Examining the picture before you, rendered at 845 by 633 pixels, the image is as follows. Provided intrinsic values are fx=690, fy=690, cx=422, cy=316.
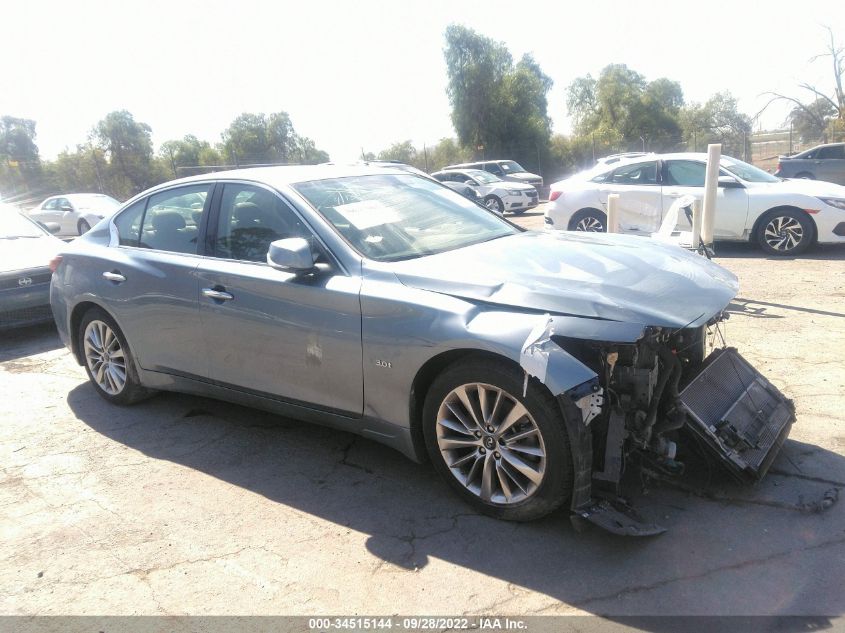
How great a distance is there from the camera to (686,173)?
10445 millimetres

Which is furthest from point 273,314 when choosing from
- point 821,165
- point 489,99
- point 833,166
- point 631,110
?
point 631,110

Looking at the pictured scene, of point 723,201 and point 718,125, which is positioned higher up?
point 718,125

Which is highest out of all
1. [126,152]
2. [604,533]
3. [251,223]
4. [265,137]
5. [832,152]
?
[265,137]

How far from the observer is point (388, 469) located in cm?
407

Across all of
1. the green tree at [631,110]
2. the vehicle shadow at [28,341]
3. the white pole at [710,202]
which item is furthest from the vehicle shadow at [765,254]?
the green tree at [631,110]

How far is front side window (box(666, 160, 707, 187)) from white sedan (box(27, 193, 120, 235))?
16159 millimetres

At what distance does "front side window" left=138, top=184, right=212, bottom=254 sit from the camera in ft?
15.1

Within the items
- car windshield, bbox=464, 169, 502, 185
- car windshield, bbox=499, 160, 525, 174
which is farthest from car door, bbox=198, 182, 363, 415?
car windshield, bbox=499, 160, 525, 174

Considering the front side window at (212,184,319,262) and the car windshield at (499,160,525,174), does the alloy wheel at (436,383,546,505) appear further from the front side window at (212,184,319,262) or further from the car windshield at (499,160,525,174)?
the car windshield at (499,160,525,174)

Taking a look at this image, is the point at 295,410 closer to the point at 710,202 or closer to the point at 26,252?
the point at 710,202

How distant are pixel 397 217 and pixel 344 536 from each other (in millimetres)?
1875

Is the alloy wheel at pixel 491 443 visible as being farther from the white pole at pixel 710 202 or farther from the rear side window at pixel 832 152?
the rear side window at pixel 832 152

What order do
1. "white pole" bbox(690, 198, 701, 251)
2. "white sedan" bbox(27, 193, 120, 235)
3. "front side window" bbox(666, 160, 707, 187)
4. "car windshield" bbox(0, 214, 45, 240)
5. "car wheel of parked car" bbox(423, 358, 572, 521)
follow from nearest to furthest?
"car wheel of parked car" bbox(423, 358, 572, 521) → "white pole" bbox(690, 198, 701, 251) → "car windshield" bbox(0, 214, 45, 240) → "front side window" bbox(666, 160, 707, 187) → "white sedan" bbox(27, 193, 120, 235)

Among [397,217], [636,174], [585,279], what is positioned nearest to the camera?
[585,279]
